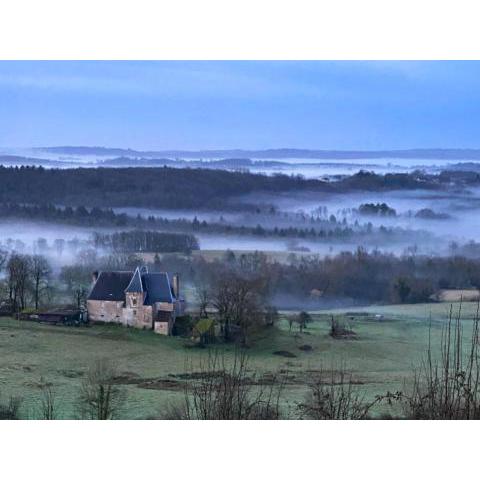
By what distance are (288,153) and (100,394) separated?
4.27 feet

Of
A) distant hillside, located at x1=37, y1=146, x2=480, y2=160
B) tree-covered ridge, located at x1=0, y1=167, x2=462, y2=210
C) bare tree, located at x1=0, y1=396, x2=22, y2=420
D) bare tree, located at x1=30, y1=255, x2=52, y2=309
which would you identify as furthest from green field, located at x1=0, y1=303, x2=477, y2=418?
distant hillside, located at x1=37, y1=146, x2=480, y2=160

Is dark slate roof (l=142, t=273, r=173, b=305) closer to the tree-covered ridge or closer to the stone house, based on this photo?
the stone house

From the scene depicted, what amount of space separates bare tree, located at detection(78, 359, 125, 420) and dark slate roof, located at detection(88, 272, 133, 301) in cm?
27

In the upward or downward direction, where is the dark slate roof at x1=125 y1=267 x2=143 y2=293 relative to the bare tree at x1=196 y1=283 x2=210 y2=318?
upward

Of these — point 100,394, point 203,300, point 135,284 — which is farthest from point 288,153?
point 100,394

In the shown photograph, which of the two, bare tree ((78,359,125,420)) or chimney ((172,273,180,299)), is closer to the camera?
bare tree ((78,359,125,420))

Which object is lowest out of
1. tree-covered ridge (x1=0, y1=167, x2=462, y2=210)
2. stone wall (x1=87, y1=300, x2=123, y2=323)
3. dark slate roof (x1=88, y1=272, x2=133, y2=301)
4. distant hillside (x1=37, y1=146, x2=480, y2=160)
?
stone wall (x1=87, y1=300, x2=123, y2=323)

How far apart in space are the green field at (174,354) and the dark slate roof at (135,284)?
170 millimetres

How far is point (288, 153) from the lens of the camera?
13.1 ft

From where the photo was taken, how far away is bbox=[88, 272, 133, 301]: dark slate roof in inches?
157
